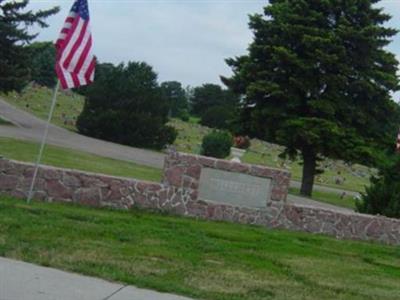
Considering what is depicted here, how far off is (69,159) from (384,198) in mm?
11226

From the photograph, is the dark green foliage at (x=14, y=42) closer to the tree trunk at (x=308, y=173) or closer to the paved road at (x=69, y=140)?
the paved road at (x=69, y=140)

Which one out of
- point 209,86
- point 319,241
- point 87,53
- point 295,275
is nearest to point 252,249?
point 295,275

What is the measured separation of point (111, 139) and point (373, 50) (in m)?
16.3

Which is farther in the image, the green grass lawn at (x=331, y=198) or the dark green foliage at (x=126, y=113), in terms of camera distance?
the dark green foliage at (x=126, y=113)

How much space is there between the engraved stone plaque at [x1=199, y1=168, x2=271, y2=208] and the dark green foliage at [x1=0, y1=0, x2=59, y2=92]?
22.3m

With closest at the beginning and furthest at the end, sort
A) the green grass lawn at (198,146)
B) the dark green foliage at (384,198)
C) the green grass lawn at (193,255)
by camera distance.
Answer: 1. the green grass lawn at (193,255)
2. the dark green foliage at (384,198)
3. the green grass lawn at (198,146)

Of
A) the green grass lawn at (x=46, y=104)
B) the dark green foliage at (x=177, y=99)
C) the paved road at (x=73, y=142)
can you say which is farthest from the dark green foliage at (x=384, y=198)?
the dark green foliage at (x=177, y=99)

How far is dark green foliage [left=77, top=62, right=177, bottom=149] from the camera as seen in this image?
38531 millimetres

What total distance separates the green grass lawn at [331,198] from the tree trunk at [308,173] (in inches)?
14.3

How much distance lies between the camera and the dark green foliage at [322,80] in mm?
28391

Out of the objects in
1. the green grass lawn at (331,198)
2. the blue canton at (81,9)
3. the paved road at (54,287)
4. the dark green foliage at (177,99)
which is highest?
the dark green foliage at (177,99)

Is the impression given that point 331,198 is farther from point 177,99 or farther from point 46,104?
point 177,99

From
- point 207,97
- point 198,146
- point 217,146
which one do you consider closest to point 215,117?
point 207,97

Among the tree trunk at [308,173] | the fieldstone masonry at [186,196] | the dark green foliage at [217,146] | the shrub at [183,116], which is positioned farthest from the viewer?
the shrub at [183,116]
